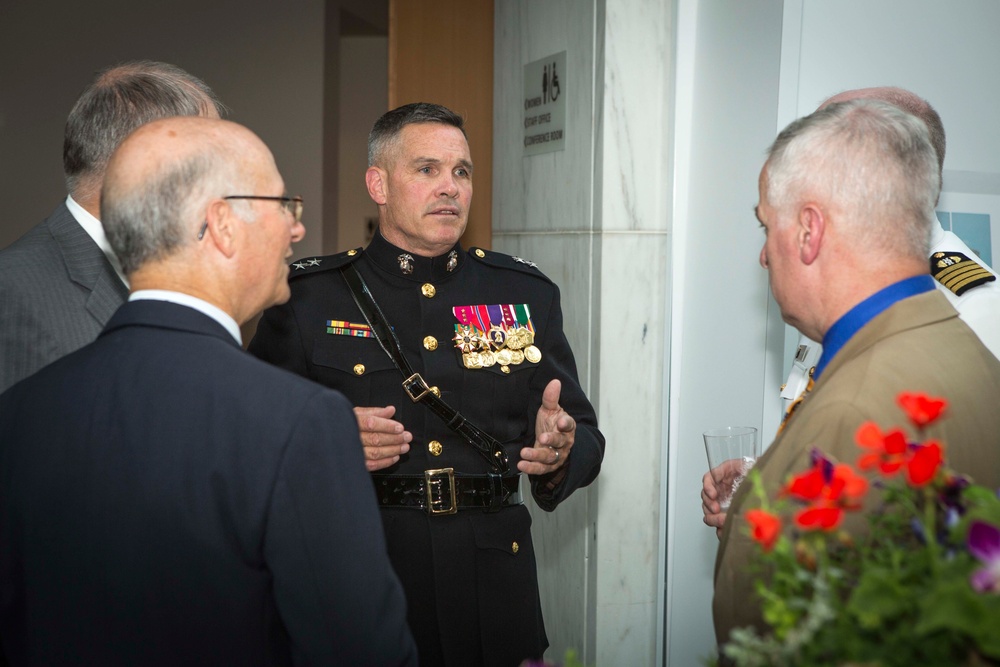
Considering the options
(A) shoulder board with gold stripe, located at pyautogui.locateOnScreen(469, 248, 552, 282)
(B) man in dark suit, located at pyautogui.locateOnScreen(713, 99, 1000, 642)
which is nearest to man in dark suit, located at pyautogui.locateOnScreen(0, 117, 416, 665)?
(B) man in dark suit, located at pyautogui.locateOnScreen(713, 99, 1000, 642)

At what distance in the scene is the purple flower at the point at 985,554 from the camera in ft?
2.18

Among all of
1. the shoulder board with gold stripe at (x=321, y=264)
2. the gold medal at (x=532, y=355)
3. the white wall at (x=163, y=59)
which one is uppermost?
the white wall at (x=163, y=59)

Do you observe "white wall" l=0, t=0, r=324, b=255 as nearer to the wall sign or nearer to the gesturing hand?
the wall sign

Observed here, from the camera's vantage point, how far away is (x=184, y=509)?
117 cm

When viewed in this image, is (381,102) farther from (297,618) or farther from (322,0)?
(297,618)

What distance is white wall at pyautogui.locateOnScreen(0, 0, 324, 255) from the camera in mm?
6168

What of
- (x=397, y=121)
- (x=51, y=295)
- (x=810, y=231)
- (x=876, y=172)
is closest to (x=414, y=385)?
(x=397, y=121)

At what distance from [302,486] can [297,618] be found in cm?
19

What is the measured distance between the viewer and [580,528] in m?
3.23

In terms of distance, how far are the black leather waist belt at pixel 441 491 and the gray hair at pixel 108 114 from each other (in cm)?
95

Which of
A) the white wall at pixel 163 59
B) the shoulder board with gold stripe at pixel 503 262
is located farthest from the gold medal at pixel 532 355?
the white wall at pixel 163 59

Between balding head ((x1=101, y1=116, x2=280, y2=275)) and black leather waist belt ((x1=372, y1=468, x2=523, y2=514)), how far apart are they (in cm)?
107

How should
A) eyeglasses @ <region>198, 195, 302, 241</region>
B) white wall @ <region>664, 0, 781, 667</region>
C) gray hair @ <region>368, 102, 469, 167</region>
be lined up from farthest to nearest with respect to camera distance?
white wall @ <region>664, 0, 781, 667</region> < gray hair @ <region>368, 102, 469, 167</region> < eyeglasses @ <region>198, 195, 302, 241</region>

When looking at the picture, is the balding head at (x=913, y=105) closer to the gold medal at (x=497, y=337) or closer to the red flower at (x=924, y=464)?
the gold medal at (x=497, y=337)
